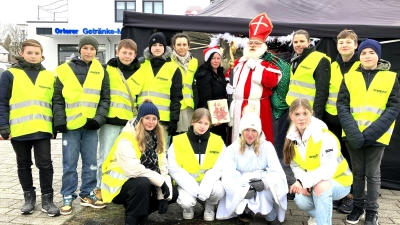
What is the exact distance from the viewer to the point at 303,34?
411 cm

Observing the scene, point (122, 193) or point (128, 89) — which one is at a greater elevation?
point (128, 89)

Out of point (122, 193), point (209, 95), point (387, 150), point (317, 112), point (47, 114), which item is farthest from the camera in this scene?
point (387, 150)

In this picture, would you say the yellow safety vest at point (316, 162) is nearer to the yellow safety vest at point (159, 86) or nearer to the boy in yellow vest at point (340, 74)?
the boy in yellow vest at point (340, 74)

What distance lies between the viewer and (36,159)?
3.83 meters

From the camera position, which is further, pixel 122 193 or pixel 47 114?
pixel 47 114

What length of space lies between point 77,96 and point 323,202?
2.50 metres

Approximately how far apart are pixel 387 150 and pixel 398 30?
1.52 m

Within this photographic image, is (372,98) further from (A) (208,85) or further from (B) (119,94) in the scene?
(B) (119,94)

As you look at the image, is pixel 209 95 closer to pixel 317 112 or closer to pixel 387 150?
pixel 317 112

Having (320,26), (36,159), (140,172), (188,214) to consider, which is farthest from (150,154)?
(320,26)

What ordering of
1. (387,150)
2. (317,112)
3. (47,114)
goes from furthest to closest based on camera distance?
(387,150) → (317,112) → (47,114)

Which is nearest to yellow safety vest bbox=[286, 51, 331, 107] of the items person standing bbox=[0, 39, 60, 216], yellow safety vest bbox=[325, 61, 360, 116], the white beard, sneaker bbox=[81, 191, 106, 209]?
yellow safety vest bbox=[325, 61, 360, 116]

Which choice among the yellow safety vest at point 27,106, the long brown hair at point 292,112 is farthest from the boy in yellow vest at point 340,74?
the yellow safety vest at point 27,106

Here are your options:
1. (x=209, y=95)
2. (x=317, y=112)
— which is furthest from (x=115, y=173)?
(x=317, y=112)
